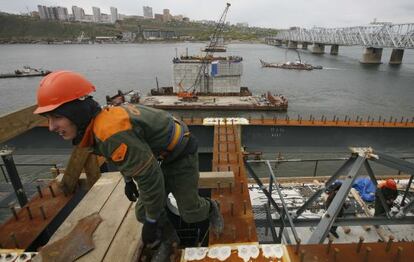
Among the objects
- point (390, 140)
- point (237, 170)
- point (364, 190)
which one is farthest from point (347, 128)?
point (237, 170)

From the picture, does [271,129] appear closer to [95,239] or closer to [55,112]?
[95,239]

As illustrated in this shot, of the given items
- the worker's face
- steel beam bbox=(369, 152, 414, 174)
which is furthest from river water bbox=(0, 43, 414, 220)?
the worker's face

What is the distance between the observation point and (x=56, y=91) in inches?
77.3

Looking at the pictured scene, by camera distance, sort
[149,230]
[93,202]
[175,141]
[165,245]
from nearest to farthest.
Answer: [149,230] → [175,141] → [165,245] → [93,202]

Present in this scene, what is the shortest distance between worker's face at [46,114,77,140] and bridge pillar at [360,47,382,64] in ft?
331

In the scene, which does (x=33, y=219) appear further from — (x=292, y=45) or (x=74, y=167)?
(x=292, y=45)

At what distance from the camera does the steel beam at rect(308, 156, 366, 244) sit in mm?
2944

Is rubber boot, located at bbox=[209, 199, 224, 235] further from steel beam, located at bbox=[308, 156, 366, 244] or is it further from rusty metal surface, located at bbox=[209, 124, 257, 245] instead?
steel beam, located at bbox=[308, 156, 366, 244]

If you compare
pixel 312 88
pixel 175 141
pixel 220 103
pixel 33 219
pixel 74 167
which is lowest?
pixel 312 88

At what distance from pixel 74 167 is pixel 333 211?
341 centimetres

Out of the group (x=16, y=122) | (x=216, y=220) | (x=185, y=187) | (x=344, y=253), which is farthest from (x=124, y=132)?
(x=344, y=253)

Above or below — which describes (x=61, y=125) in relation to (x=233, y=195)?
above

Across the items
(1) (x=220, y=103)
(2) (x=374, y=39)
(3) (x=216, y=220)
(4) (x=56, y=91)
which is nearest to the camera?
(4) (x=56, y=91)

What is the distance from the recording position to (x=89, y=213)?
3217mm
